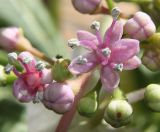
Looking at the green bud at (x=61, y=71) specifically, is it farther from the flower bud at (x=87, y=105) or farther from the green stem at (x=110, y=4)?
the green stem at (x=110, y=4)

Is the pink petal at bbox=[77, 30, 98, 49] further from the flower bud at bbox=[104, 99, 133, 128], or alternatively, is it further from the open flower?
the flower bud at bbox=[104, 99, 133, 128]

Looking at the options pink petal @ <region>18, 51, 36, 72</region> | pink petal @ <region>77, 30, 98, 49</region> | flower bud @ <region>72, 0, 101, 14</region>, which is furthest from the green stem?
pink petal @ <region>18, 51, 36, 72</region>

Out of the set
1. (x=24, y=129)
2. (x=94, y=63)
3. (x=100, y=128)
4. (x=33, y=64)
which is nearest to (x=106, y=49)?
(x=94, y=63)

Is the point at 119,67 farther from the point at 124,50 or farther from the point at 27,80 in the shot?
the point at 27,80

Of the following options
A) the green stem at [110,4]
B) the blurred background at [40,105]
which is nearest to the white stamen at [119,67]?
the green stem at [110,4]

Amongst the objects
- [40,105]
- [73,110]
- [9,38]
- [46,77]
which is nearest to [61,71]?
[46,77]

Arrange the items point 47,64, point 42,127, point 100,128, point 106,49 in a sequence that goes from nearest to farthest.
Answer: point 106,49, point 47,64, point 100,128, point 42,127

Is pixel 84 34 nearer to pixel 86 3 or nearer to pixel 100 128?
pixel 86 3
